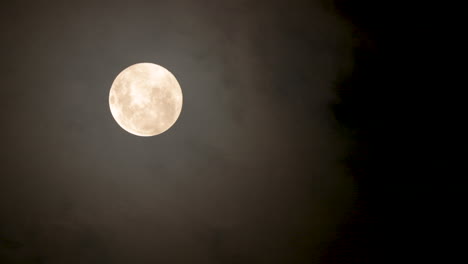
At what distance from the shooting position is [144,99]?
6.40ft

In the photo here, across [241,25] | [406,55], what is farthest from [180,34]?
[406,55]

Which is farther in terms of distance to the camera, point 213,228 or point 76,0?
point 213,228

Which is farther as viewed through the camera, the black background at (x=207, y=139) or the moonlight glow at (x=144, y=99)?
the black background at (x=207, y=139)

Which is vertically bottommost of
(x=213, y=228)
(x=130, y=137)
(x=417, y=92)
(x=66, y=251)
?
(x=66, y=251)

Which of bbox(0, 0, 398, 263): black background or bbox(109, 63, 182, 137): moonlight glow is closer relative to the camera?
bbox(109, 63, 182, 137): moonlight glow

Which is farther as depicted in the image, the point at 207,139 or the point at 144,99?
the point at 207,139

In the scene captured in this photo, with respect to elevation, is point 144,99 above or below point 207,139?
below

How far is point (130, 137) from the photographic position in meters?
2.31

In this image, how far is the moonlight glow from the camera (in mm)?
1958

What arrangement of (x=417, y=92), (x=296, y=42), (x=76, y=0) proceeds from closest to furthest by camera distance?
(x=76, y=0)
(x=296, y=42)
(x=417, y=92)

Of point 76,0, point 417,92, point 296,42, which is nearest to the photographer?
point 76,0

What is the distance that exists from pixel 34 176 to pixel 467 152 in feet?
9.21

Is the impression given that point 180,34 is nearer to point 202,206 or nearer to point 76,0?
point 76,0

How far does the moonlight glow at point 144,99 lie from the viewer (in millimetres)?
1958
